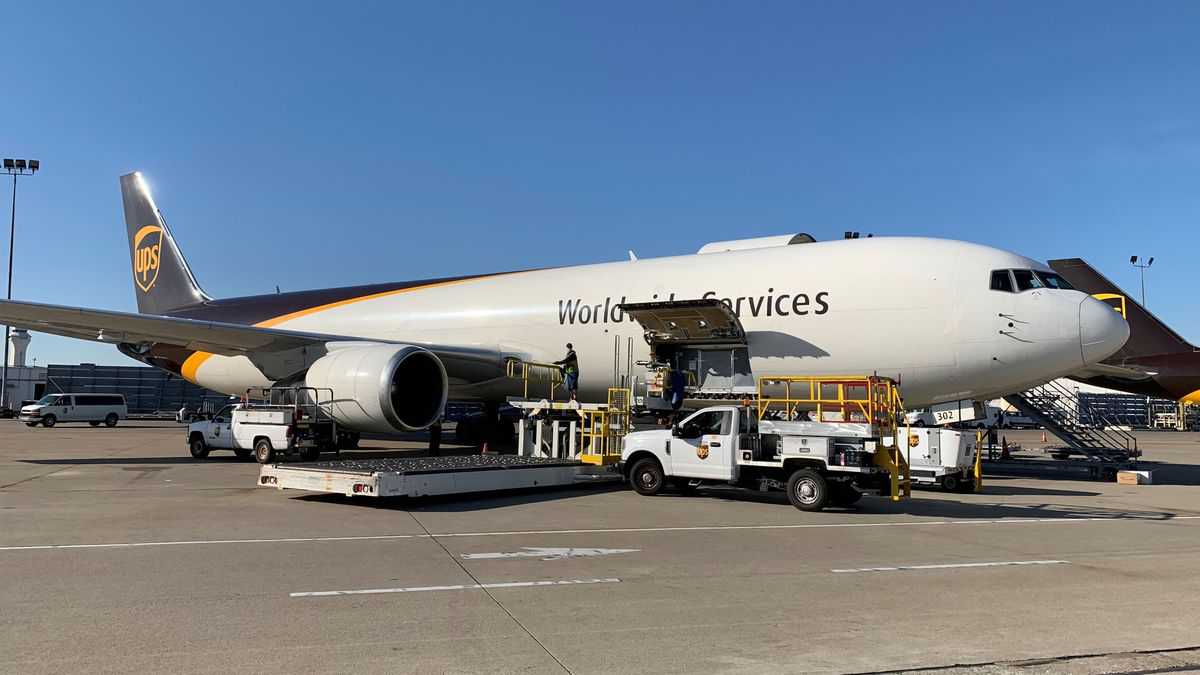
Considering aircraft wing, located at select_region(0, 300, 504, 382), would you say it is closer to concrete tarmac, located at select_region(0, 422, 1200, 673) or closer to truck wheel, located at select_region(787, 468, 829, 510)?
concrete tarmac, located at select_region(0, 422, 1200, 673)

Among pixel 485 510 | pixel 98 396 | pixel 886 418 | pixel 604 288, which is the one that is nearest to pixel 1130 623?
pixel 886 418

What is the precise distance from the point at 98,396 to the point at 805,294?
42.4 m

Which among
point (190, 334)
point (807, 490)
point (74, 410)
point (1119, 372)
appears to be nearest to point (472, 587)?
point (807, 490)

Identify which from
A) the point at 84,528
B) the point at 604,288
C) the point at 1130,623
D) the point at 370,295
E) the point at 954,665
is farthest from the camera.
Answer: the point at 370,295

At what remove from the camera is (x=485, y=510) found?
11.6 metres

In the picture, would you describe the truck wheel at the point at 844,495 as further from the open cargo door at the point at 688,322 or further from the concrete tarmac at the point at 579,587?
the open cargo door at the point at 688,322

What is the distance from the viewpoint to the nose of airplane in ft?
44.1

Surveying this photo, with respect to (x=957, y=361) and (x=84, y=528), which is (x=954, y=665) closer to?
(x=84, y=528)

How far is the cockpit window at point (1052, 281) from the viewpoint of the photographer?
46.6ft

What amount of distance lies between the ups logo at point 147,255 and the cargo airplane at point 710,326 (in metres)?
9.37

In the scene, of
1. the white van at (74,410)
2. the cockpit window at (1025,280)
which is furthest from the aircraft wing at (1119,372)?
the white van at (74,410)

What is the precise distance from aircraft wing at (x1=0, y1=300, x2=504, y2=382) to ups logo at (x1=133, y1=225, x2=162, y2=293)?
30.4 ft

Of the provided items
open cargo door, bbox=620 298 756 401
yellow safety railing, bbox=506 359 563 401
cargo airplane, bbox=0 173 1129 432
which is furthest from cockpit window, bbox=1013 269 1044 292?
yellow safety railing, bbox=506 359 563 401

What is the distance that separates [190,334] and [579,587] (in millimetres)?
14863
